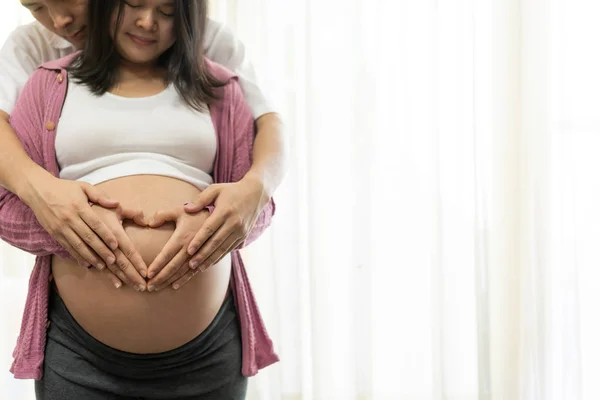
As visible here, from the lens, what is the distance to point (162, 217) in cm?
98

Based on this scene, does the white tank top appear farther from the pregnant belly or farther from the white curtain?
the white curtain

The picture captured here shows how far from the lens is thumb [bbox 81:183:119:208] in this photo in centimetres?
95

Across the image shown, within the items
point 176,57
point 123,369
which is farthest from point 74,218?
point 176,57

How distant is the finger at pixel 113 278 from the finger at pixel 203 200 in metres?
0.14

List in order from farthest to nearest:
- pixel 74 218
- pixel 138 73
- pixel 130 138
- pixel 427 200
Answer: pixel 427 200
pixel 138 73
pixel 130 138
pixel 74 218

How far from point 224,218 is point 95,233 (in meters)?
0.19

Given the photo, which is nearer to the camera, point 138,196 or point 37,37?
point 138,196

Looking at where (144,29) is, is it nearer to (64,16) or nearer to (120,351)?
(64,16)

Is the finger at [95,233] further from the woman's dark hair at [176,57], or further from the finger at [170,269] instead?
the woman's dark hair at [176,57]

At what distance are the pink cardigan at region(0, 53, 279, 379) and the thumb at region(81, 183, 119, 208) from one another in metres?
0.10

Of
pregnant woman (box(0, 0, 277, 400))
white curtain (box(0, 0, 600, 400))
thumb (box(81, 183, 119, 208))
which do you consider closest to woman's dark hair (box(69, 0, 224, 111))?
pregnant woman (box(0, 0, 277, 400))

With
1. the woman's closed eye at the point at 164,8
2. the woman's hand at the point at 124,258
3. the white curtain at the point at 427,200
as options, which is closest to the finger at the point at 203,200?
the woman's hand at the point at 124,258

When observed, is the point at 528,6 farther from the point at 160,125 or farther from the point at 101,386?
the point at 101,386

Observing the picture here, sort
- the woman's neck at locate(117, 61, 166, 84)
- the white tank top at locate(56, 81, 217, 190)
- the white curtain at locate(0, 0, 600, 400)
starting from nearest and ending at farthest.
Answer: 1. the white tank top at locate(56, 81, 217, 190)
2. the woman's neck at locate(117, 61, 166, 84)
3. the white curtain at locate(0, 0, 600, 400)
